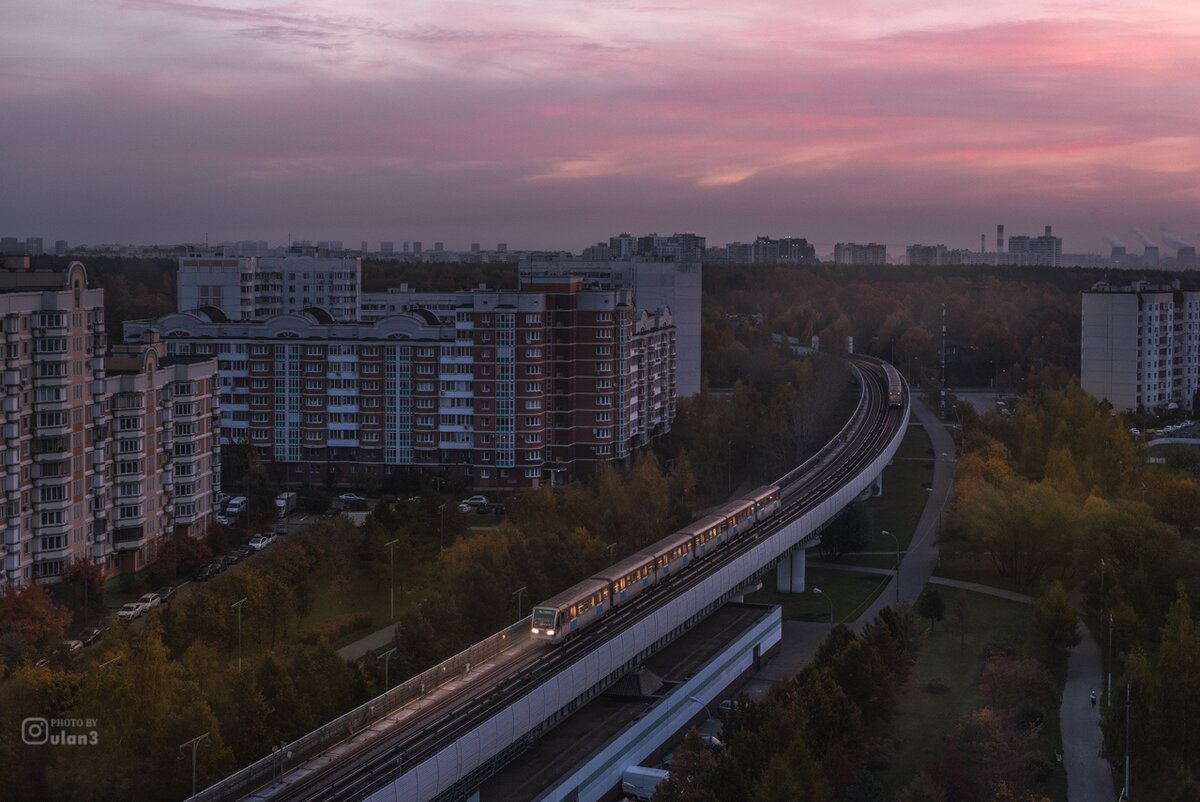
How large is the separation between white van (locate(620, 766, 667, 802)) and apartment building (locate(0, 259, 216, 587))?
15.2 meters

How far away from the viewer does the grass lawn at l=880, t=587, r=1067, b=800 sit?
2062 centimetres

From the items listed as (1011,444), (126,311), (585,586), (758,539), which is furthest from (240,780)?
(126,311)

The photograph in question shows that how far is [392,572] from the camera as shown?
3017cm

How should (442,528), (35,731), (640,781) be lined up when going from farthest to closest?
(442,528) → (640,781) → (35,731)

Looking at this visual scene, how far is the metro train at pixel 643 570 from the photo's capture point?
22.1 metres

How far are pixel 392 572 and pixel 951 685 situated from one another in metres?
12.7

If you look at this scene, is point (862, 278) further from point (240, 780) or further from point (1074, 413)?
point (240, 780)

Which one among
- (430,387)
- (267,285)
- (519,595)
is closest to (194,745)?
(519,595)

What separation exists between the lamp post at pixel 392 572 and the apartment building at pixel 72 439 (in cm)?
619

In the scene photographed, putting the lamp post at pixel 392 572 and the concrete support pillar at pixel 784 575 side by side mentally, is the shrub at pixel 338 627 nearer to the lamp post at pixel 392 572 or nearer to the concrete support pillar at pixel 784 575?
the lamp post at pixel 392 572

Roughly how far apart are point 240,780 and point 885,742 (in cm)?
1022

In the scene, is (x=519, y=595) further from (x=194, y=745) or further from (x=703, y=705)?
(x=194, y=745)

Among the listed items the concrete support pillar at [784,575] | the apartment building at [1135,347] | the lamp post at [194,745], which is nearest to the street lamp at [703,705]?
the lamp post at [194,745]

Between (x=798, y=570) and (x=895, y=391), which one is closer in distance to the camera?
(x=798, y=570)
